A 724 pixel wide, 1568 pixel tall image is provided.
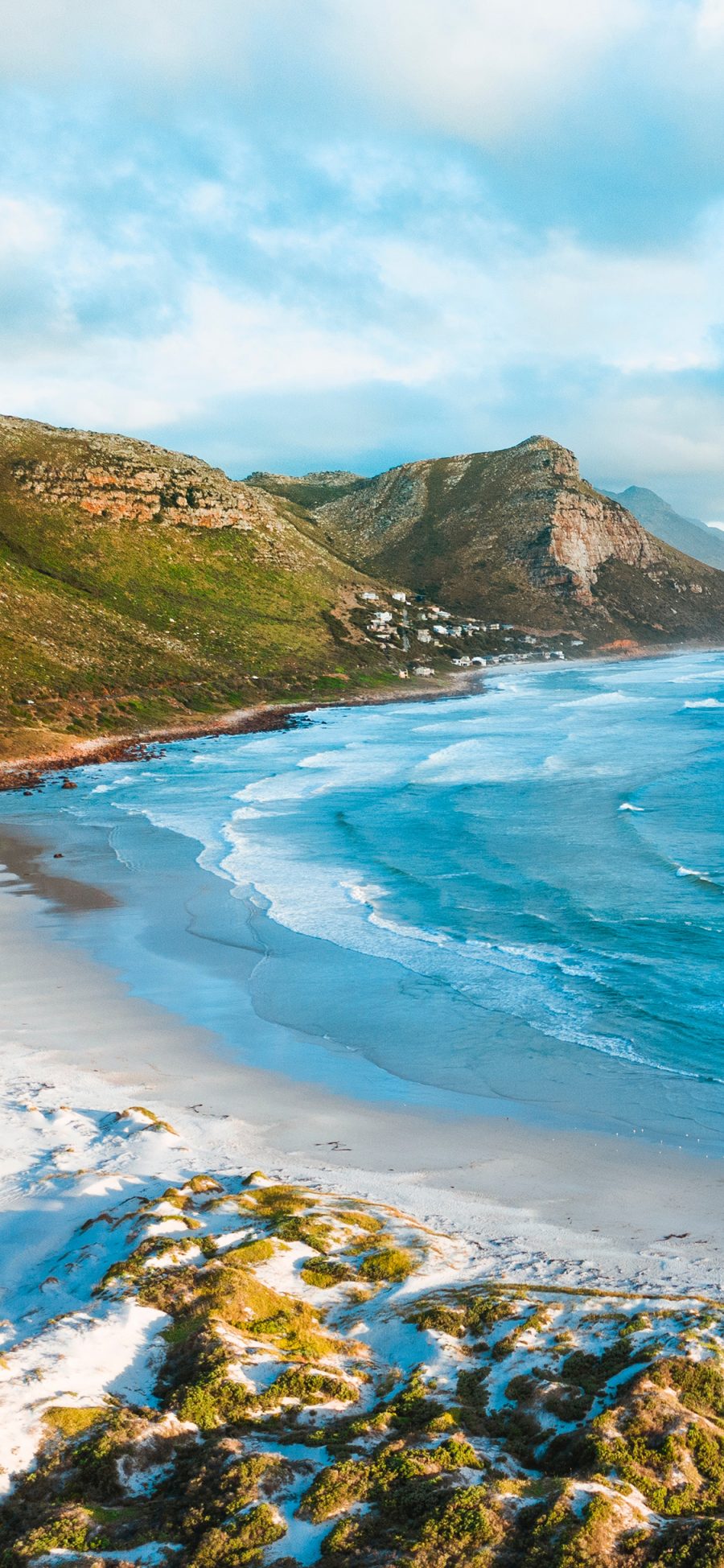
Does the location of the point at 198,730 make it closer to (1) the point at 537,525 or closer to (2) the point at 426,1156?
(2) the point at 426,1156

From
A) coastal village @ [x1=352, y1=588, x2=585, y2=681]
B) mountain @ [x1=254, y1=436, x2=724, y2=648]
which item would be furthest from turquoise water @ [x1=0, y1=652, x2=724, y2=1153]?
mountain @ [x1=254, y1=436, x2=724, y2=648]

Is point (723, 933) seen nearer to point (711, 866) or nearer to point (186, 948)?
point (711, 866)

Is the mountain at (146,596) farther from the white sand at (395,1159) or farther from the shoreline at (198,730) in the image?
the white sand at (395,1159)

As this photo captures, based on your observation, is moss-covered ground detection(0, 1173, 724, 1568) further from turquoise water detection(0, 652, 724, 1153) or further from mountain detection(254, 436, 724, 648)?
mountain detection(254, 436, 724, 648)

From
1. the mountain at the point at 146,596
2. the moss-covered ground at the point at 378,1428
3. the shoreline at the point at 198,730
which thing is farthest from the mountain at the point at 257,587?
the moss-covered ground at the point at 378,1428

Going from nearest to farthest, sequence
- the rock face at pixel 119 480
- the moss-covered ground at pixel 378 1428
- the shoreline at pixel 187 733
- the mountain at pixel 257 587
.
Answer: the moss-covered ground at pixel 378 1428 < the shoreline at pixel 187 733 < the mountain at pixel 257 587 < the rock face at pixel 119 480

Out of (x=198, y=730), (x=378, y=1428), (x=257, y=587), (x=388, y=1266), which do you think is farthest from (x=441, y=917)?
(x=257, y=587)
